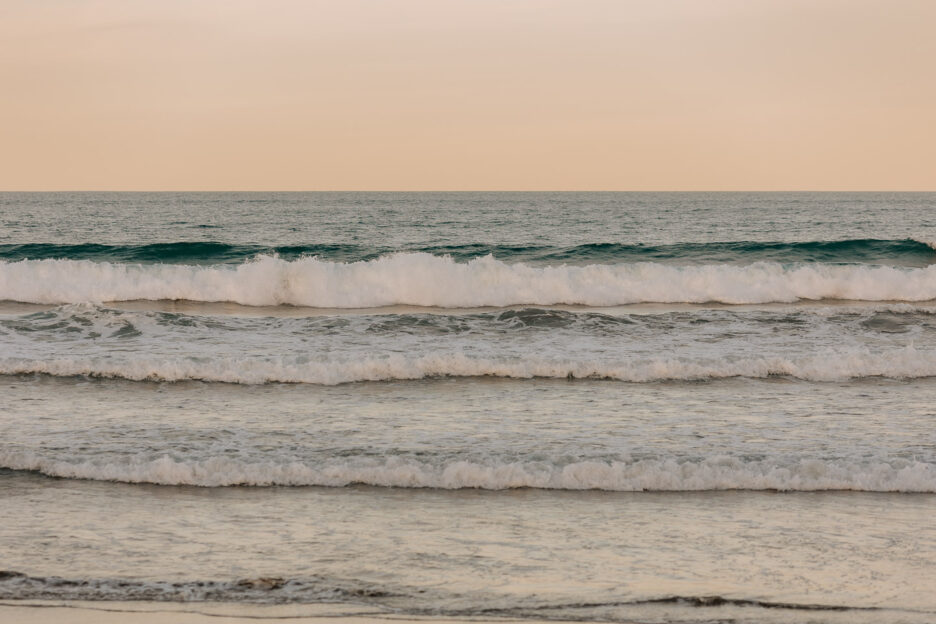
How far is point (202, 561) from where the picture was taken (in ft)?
18.5

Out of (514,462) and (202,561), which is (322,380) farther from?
(202,561)

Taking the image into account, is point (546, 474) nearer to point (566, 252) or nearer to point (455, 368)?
point (455, 368)

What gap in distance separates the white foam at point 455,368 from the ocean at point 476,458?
0.03 m

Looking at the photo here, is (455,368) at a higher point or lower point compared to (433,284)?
lower

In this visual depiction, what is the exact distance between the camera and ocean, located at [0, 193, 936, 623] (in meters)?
5.34

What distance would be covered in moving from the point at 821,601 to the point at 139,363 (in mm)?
8502

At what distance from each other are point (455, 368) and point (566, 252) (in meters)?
20.1

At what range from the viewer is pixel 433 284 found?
1919 cm

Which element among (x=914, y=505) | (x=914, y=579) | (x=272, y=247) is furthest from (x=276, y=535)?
(x=272, y=247)

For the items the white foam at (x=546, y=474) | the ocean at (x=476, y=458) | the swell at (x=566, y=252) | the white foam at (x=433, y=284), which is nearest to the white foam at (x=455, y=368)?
the ocean at (x=476, y=458)

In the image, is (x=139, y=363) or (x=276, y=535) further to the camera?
(x=139, y=363)

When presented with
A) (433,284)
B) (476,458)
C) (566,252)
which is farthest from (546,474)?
(566,252)

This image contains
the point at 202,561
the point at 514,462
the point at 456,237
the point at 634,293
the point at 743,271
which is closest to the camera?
the point at 202,561

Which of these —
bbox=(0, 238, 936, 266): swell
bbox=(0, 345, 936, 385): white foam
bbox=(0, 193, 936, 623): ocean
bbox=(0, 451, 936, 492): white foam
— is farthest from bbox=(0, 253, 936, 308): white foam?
bbox=(0, 451, 936, 492): white foam
